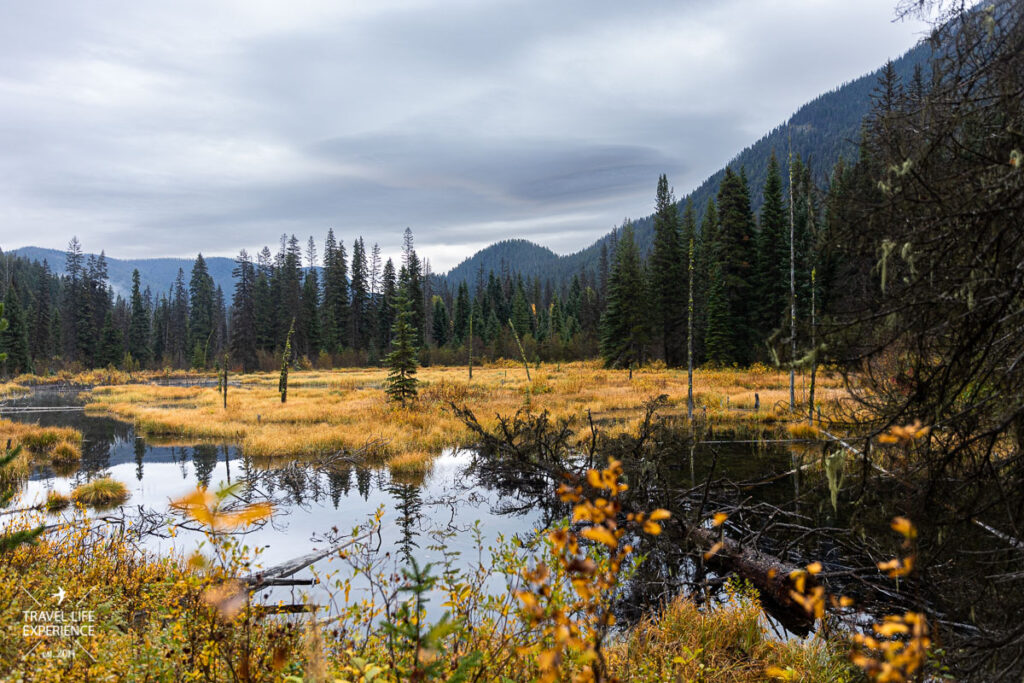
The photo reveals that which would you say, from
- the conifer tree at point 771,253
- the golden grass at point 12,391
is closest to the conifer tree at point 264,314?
the golden grass at point 12,391

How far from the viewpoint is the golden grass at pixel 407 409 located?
19312 mm

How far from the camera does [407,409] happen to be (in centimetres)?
2436

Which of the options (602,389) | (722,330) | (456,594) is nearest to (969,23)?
(456,594)

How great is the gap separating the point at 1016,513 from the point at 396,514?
10.8m

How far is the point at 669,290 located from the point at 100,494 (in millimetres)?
43508

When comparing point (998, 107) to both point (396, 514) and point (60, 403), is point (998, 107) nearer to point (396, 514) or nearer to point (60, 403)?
point (396, 514)

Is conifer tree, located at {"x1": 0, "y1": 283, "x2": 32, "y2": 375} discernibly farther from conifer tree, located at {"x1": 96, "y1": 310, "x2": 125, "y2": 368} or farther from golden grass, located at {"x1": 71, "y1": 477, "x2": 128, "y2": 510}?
golden grass, located at {"x1": 71, "y1": 477, "x2": 128, "y2": 510}

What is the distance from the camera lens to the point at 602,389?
3138 centimetres

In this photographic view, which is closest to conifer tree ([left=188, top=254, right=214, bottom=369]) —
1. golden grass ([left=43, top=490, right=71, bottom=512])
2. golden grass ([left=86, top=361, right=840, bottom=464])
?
golden grass ([left=86, top=361, right=840, bottom=464])

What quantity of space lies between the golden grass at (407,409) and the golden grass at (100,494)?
4987 mm

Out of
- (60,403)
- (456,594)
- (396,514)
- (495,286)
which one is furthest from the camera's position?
(495,286)

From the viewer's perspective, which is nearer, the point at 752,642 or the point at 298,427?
the point at 752,642

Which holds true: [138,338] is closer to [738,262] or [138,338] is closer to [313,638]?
[738,262]
